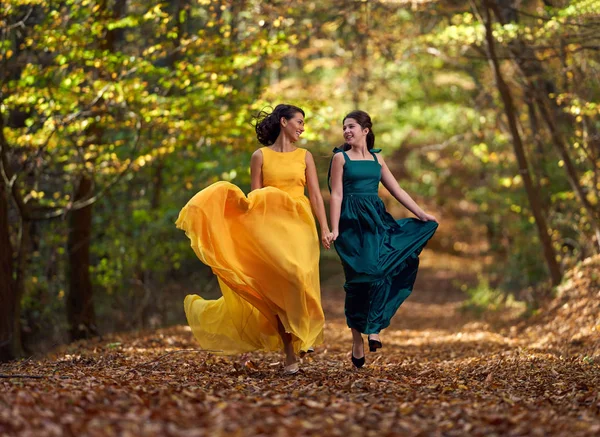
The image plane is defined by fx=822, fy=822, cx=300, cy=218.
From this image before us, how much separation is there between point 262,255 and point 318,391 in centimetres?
147

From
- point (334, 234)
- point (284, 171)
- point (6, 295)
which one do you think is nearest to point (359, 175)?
point (334, 234)

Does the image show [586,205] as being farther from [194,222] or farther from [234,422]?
[234,422]

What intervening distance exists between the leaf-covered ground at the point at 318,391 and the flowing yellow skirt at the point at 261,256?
413 mm

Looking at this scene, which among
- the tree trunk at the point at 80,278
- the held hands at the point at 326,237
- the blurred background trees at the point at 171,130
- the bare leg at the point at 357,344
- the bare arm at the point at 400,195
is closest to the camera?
the held hands at the point at 326,237

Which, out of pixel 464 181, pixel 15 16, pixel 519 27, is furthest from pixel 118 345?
pixel 464 181

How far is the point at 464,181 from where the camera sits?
25.6 meters

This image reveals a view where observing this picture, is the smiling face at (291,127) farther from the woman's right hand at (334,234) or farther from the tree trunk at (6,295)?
the tree trunk at (6,295)

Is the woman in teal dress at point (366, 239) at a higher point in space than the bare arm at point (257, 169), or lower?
lower

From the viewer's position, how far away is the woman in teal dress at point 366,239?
7.33 meters

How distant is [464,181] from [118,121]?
15492mm

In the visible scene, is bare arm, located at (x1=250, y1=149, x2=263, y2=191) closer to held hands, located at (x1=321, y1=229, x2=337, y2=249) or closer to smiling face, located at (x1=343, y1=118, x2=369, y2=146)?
held hands, located at (x1=321, y1=229, x2=337, y2=249)

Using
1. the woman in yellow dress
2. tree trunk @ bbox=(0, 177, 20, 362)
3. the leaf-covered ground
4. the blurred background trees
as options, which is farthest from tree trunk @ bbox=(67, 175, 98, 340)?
the woman in yellow dress

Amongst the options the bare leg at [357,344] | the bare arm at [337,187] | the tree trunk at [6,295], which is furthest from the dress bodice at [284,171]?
the tree trunk at [6,295]

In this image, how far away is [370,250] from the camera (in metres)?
7.33
